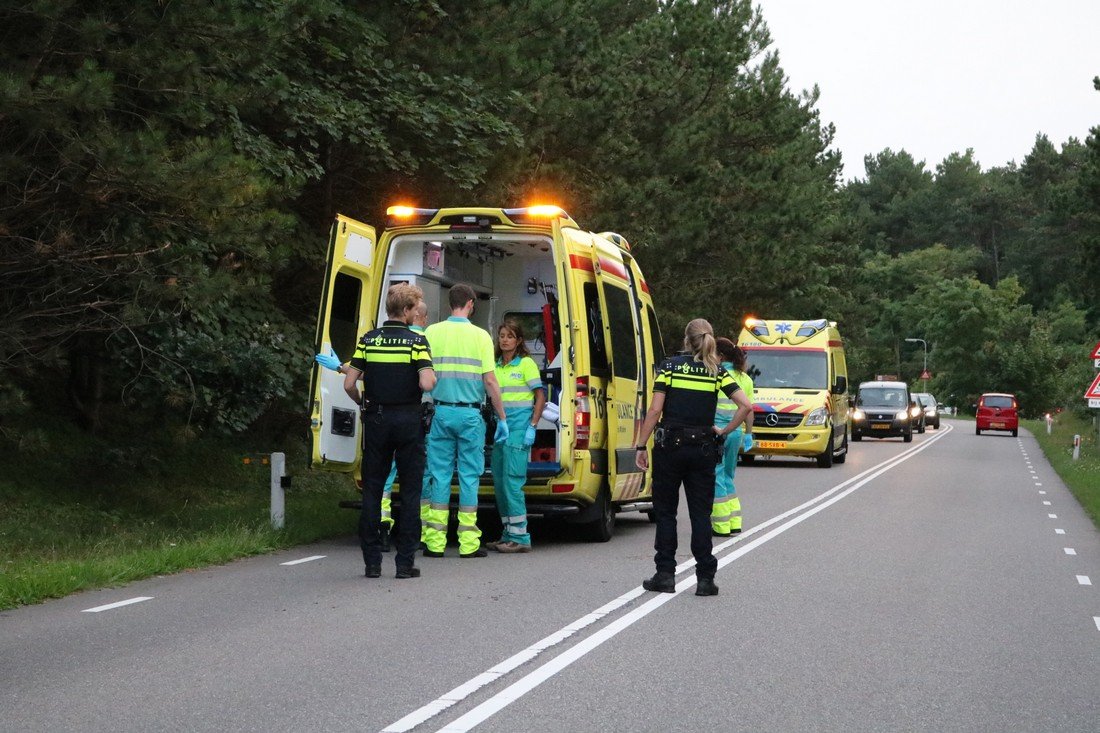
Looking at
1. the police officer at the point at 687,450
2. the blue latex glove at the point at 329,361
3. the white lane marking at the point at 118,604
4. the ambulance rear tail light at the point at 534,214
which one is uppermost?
the ambulance rear tail light at the point at 534,214

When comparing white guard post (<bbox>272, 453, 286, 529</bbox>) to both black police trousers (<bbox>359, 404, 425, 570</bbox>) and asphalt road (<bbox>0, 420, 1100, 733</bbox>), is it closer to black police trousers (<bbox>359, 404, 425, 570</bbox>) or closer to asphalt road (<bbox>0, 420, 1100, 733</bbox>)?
asphalt road (<bbox>0, 420, 1100, 733</bbox>)

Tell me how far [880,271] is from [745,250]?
8361cm

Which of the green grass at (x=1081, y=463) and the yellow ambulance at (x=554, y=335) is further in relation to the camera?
the green grass at (x=1081, y=463)

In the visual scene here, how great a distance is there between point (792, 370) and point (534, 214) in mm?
15924

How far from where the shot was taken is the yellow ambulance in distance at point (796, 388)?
2578cm

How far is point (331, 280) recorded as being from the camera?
1098cm

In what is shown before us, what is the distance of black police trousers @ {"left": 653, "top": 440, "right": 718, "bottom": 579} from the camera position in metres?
9.04

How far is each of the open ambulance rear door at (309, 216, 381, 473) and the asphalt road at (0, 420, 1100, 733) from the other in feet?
2.67

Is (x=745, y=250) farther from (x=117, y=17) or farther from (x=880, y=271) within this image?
(x=880, y=271)

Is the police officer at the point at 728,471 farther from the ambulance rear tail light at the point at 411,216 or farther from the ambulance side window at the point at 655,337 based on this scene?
the ambulance rear tail light at the point at 411,216

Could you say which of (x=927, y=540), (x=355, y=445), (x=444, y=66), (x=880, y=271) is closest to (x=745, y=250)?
(x=444, y=66)

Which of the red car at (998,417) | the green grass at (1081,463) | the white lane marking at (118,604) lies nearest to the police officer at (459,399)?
the white lane marking at (118,604)

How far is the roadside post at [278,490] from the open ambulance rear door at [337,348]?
1.20 meters

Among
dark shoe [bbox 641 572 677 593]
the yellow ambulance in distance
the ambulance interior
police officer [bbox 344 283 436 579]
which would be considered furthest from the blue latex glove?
the yellow ambulance in distance
